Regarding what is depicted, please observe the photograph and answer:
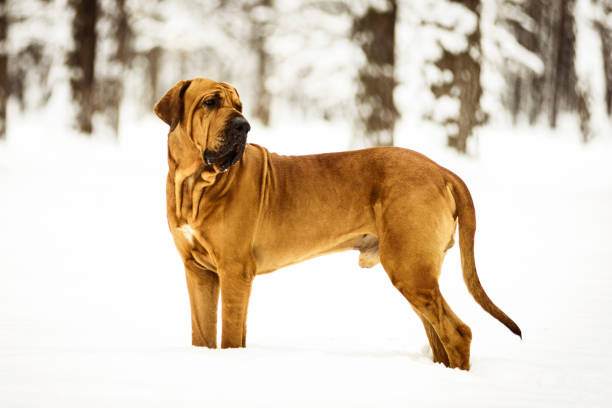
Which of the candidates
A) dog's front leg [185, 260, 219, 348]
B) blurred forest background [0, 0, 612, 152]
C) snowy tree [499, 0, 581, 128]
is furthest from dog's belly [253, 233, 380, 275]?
snowy tree [499, 0, 581, 128]

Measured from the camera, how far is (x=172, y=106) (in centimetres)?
318

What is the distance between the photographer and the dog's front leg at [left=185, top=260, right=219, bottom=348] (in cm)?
343

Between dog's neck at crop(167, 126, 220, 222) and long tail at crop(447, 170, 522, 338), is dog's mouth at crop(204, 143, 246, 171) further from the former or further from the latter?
long tail at crop(447, 170, 522, 338)

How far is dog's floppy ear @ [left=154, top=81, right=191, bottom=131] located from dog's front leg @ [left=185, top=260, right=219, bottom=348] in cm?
89

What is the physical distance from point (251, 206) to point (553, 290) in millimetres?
3456

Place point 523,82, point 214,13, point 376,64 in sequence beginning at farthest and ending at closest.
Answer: point 523,82, point 214,13, point 376,64

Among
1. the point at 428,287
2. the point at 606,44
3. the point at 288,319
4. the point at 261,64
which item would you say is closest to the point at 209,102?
the point at 428,287

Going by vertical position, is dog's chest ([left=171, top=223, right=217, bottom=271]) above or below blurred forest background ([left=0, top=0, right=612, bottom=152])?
below

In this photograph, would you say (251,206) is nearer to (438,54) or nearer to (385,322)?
(385,322)

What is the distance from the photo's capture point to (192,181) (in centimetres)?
320

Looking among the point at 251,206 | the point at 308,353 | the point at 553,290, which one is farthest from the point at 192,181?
the point at 553,290

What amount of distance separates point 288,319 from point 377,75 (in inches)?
281

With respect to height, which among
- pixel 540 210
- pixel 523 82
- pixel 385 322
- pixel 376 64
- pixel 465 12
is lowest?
pixel 385 322

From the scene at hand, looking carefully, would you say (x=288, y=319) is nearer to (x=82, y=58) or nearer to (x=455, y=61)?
(x=455, y=61)
